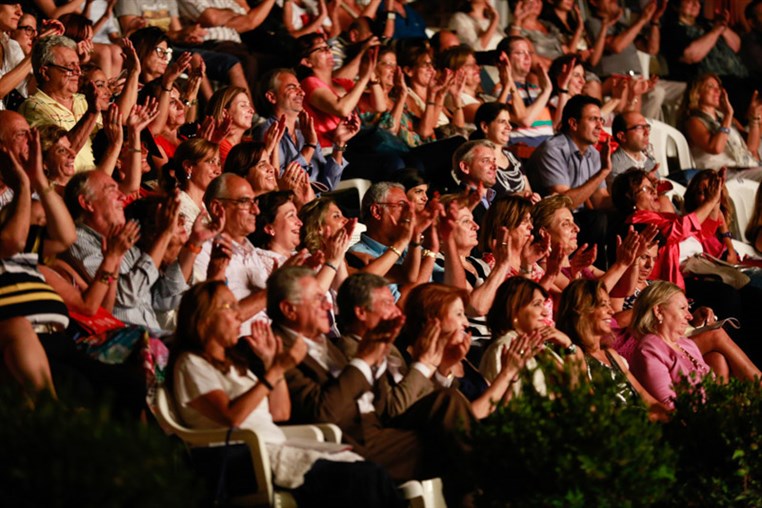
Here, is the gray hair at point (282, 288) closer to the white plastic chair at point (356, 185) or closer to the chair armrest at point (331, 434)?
the chair armrest at point (331, 434)

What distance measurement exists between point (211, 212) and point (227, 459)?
154cm

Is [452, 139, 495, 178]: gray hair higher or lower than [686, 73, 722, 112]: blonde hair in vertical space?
higher

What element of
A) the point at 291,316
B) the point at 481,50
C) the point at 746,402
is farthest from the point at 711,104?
the point at 291,316

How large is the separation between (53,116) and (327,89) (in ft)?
6.63

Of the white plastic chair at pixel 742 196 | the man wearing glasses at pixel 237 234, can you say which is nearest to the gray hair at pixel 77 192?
the man wearing glasses at pixel 237 234

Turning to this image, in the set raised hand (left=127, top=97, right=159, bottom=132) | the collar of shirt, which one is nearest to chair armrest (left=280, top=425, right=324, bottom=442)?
raised hand (left=127, top=97, right=159, bottom=132)

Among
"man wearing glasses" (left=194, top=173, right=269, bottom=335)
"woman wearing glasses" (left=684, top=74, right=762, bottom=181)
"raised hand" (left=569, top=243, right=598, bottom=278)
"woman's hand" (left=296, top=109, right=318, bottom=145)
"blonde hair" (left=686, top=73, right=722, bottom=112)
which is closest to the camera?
"man wearing glasses" (left=194, top=173, right=269, bottom=335)

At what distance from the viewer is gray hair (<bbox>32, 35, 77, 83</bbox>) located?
6.26 m

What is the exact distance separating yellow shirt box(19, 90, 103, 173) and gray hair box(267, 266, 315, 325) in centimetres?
168

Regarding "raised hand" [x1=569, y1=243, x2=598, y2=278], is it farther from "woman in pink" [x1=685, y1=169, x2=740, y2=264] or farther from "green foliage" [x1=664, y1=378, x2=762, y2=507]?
"green foliage" [x1=664, y1=378, x2=762, y2=507]

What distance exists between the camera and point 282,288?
4.76 meters

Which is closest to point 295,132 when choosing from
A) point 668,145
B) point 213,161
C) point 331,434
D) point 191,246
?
point 213,161

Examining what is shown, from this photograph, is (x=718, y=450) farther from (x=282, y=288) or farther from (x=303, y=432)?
(x=282, y=288)

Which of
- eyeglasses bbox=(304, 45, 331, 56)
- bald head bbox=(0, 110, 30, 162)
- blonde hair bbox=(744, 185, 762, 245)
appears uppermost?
bald head bbox=(0, 110, 30, 162)
